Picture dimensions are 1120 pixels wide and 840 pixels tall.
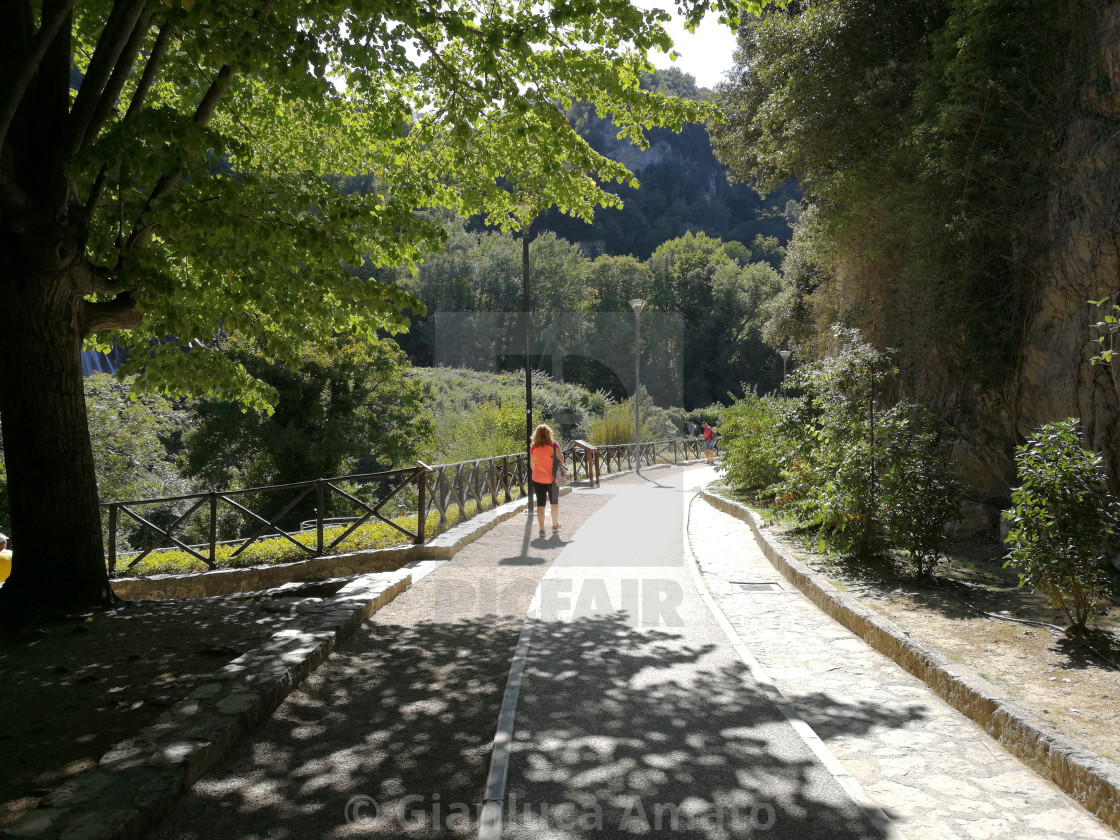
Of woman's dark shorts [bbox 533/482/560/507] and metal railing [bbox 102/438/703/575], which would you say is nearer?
metal railing [bbox 102/438/703/575]

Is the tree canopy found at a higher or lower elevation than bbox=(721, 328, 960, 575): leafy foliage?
higher

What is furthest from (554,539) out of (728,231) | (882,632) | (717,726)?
(728,231)

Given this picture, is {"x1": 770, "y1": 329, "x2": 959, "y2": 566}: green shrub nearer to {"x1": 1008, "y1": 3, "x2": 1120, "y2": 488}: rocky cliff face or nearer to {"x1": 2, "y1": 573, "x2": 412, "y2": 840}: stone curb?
{"x1": 1008, "y1": 3, "x2": 1120, "y2": 488}: rocky cliff face

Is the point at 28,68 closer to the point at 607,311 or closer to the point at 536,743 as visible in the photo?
the point at 536,743

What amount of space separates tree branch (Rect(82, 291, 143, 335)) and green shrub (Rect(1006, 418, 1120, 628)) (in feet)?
25.0

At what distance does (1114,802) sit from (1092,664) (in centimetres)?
210

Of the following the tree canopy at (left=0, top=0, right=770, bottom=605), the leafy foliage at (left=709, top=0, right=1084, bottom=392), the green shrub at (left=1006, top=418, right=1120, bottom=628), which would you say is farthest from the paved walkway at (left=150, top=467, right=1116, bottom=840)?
the leafy foliage at (left=709, top=0, right=1084, bottom=392)

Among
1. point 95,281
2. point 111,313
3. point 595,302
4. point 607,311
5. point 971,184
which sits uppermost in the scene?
point 595,302

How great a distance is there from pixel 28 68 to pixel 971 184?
1041 centimetres

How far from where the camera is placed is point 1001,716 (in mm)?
4281

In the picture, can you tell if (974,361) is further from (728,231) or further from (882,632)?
(728,231)

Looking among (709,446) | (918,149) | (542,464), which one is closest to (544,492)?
(542,464)

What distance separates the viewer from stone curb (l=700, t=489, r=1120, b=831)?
3480mm

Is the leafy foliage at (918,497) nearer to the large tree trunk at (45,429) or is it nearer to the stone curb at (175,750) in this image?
the stone curb at (175,750)
